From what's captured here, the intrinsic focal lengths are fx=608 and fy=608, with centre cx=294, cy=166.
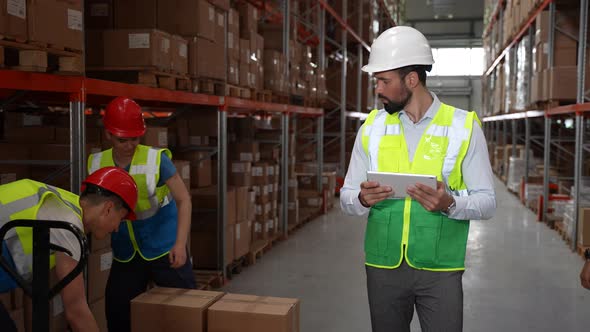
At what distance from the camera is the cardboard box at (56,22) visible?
357 cm

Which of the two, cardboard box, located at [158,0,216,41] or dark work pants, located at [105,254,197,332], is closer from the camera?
dark work pants, located at [105,254,197,332]

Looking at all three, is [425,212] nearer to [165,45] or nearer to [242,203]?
[165,45]

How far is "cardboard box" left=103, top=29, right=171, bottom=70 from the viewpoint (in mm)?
4988

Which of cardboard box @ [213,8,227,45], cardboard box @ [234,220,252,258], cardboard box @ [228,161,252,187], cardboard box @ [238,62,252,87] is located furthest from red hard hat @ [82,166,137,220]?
cardboard box @ [228,161,252,187]

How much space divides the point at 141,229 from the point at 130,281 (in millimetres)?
315

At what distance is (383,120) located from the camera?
2.87 meters

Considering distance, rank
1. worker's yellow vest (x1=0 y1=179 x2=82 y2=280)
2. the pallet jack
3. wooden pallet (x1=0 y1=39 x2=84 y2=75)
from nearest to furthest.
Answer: the pallet jack, worker's yellow vest (x1=0 y1=179 x2=82 y2=280), wooden pallet (x1=0 y1=39 x2=84 y2=75)

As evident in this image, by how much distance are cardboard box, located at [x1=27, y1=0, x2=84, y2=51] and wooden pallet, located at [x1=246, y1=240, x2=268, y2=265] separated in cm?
397

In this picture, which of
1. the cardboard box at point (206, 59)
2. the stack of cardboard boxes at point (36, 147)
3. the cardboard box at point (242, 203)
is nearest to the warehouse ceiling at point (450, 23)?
the cardboard box at point (242, 203)

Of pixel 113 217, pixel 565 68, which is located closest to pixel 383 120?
pixel 113 217

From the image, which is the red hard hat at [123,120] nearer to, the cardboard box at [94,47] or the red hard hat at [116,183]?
the red hard hat at [116,183]

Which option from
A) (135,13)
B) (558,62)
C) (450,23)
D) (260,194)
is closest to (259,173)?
(260,194)

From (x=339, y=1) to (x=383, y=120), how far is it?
37.3 ft

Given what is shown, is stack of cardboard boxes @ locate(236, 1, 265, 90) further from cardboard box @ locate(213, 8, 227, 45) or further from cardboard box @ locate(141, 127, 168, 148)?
cardboard box @ locate(141, 127, 168, 148)
